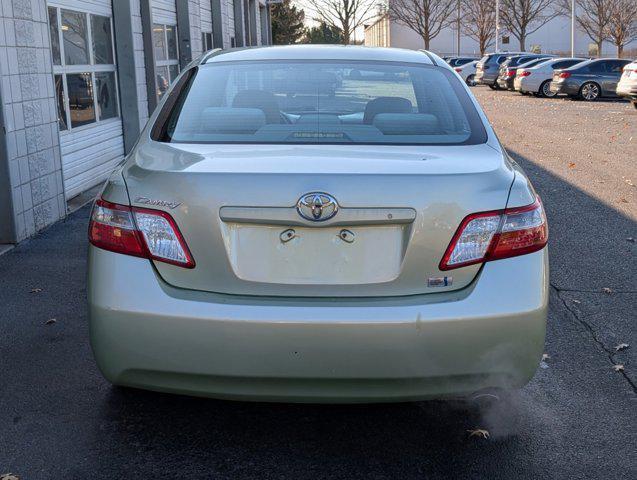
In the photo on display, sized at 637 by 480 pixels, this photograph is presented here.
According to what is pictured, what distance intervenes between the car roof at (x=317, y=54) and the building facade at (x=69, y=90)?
10.9 feet

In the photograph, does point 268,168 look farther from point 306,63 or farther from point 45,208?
point 45,208

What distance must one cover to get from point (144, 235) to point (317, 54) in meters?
1.72

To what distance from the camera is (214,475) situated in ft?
11.0

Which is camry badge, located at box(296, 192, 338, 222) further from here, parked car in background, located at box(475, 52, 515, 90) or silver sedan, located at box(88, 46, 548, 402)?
parked car in background, located at box(475, 52, 515, 90)

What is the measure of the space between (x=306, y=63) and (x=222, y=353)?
1810 millimetres

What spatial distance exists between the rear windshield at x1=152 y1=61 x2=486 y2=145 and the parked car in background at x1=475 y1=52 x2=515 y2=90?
37.2m

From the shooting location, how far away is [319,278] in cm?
309

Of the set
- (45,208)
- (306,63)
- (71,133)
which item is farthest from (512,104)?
(306,63)

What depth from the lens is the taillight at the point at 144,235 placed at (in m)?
3.14

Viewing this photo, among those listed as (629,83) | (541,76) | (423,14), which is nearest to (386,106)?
(629,83)

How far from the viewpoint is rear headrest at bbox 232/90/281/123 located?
3.95m

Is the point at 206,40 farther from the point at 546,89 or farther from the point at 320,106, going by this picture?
the point at 320,106

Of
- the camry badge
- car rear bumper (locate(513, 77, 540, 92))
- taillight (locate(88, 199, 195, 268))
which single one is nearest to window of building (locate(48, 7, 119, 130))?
taillight (locate(88, 199, 195, 268))

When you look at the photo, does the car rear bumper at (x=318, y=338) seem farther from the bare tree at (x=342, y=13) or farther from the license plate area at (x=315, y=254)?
the bare tree at (x=342, y=13)
